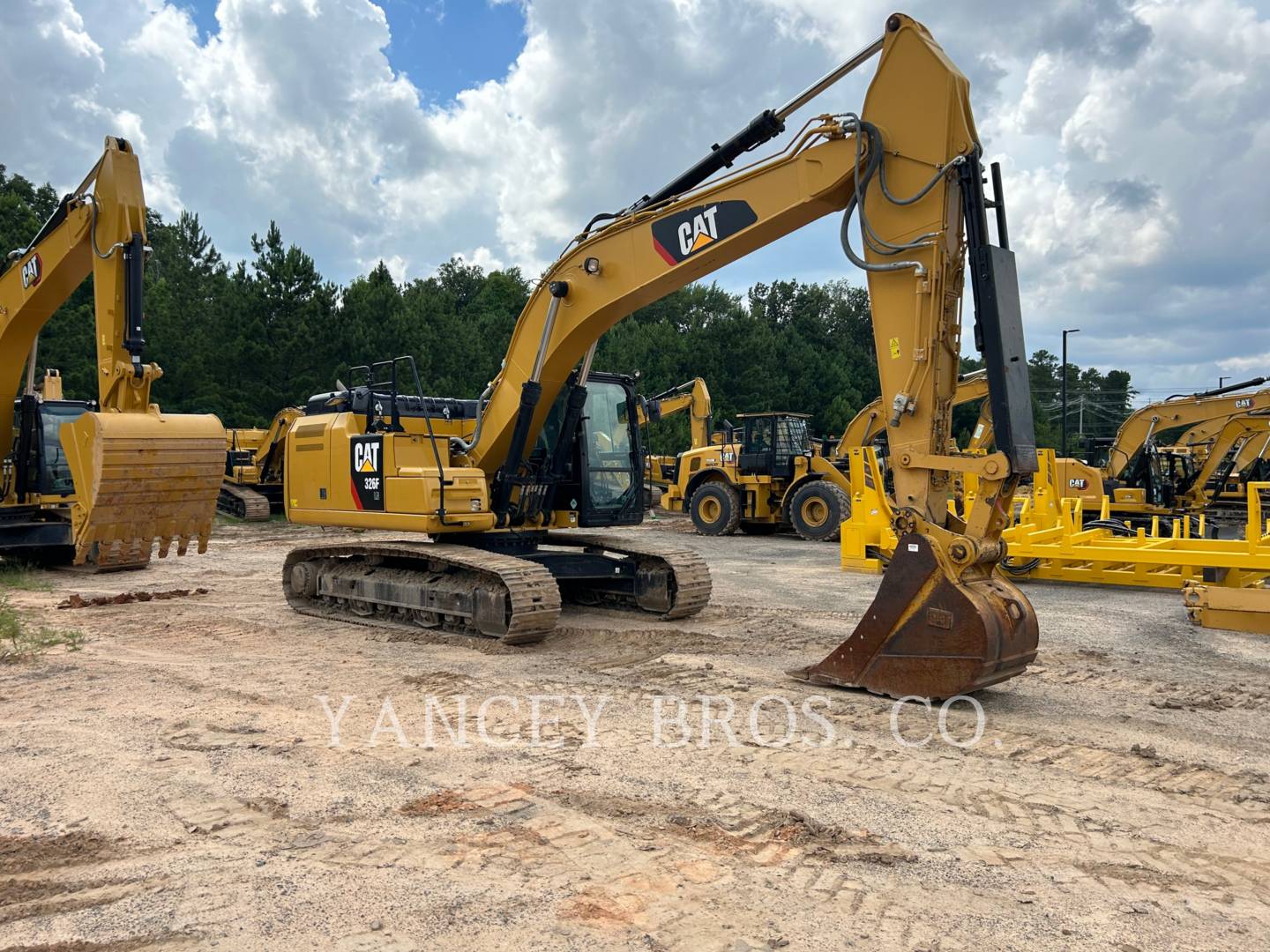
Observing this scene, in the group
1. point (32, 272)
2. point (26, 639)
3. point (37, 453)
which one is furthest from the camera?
point (37, 453)

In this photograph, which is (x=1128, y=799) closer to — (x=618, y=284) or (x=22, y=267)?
(x=618, y=284)

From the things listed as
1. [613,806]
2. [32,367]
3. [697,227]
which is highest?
[697,227]

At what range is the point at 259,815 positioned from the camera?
13.5ft

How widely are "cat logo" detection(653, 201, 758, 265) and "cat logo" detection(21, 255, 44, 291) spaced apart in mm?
7556

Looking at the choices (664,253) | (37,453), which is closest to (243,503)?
(37,453)

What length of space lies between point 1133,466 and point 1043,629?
1178 centimetres

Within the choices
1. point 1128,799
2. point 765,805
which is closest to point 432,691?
point 765,805

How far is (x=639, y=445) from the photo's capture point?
9500mm

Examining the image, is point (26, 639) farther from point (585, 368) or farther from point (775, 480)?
point (775, 480)

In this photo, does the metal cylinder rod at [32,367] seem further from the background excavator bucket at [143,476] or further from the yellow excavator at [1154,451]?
the yellow excavator at [1154,451]

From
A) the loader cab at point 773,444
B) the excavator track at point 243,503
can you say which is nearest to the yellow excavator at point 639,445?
the loader cab at point 773,444

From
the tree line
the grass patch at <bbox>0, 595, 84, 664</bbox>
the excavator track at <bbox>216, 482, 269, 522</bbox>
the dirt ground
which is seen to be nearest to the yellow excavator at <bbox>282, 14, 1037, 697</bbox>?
the dirt ground

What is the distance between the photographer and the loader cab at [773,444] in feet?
61.9

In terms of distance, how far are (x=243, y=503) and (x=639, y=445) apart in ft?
47.9
